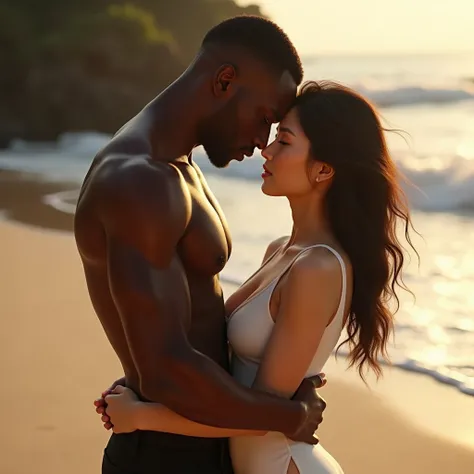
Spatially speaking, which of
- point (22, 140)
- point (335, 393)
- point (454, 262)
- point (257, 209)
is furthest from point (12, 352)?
point (22, 140)

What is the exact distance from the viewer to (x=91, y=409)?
5098 millimetres

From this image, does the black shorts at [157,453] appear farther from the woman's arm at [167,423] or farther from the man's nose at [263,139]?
the man's nose at [263,139]

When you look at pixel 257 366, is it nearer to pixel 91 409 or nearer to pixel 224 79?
pixel 224 79

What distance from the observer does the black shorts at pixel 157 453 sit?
2564 mm

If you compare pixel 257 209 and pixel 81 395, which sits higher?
pixel 81 395

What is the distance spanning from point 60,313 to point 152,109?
4.42 meters

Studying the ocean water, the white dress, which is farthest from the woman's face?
the ocean water

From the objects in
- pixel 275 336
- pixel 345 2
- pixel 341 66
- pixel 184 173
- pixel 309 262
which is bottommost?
pixel 341 66

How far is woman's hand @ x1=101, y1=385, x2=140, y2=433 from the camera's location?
8.17ft

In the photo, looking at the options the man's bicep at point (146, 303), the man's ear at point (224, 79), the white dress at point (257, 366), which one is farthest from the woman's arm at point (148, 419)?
the man's ear at point (224, 79)

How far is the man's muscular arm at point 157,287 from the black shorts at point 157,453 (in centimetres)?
30

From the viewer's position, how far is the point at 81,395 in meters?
5.29

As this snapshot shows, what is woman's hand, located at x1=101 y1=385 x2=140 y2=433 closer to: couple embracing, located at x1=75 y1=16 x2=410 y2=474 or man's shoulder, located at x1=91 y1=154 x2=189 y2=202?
couple embracing, located at x1=75 y1=16 x2=410 y2=474

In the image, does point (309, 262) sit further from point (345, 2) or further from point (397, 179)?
point (345, 2)
